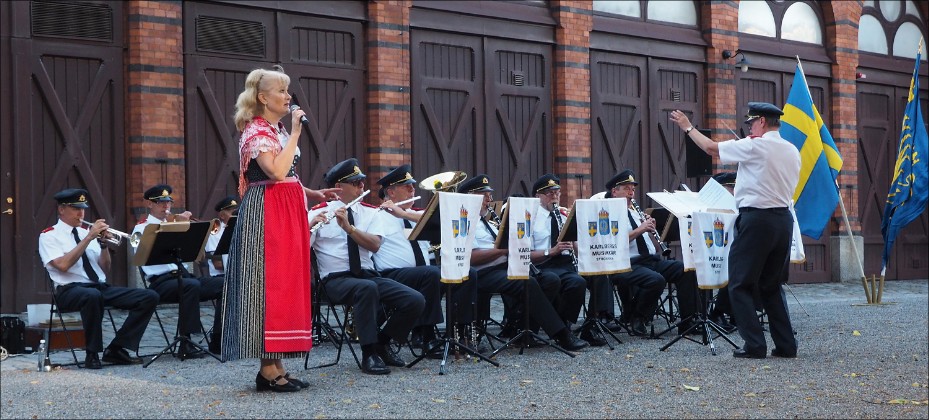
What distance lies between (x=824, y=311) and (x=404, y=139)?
6025 mm

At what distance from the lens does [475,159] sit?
16203 mm

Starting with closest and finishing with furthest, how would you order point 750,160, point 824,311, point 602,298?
point 750,160 < point 602,298 < point 824,311

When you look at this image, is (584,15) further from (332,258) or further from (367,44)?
(332,258)

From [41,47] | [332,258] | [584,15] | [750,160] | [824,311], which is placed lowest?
[824,311]

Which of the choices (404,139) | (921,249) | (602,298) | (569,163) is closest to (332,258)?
(602,298)

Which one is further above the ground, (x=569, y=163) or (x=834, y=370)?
(x=569, y=163)

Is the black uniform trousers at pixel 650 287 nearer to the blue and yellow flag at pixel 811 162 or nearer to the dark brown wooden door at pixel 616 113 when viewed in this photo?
the blue and yellow flag at pixel 811 162

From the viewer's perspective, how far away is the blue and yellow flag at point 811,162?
1328 centimetres

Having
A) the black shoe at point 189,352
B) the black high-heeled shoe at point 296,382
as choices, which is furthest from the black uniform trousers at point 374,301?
the black shoe at point 189,352

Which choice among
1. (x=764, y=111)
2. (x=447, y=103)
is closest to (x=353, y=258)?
(x=764, y=111)

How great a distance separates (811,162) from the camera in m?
13.4

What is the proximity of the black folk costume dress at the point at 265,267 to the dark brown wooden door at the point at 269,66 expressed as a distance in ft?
21.6

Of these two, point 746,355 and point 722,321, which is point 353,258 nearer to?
point 746,355

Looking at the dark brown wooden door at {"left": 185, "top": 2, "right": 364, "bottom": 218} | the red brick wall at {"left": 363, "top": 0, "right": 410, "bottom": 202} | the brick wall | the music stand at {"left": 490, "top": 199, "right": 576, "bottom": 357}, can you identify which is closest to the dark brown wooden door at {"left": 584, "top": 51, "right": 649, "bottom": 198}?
the brick wall
